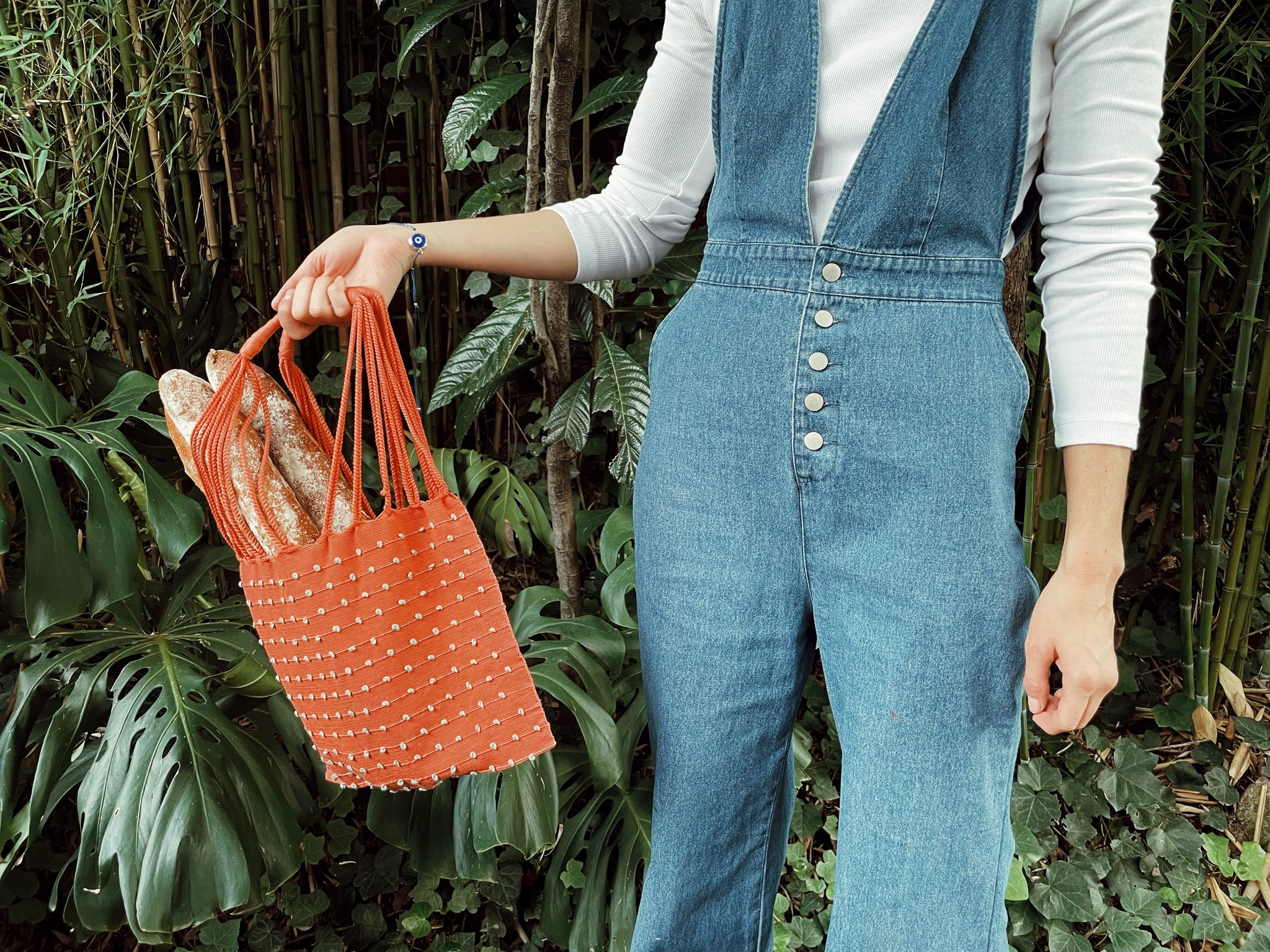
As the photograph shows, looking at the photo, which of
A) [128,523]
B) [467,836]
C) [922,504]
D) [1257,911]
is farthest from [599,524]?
[1257,911]

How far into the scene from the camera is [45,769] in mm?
1181

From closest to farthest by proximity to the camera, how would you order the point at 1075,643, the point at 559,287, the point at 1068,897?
the point at 1075,643 → the point at 559,287 → the point at 1068,897

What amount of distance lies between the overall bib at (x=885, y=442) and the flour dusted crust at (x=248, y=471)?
328 millimetres

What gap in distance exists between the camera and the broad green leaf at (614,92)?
4.93 ft

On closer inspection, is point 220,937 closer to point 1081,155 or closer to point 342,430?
point 342,430

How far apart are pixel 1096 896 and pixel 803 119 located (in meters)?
1.55

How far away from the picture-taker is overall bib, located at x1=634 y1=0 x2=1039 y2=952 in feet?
2.34

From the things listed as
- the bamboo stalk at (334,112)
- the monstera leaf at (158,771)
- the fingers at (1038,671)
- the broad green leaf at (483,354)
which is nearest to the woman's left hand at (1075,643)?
the fingers at (1038,671)

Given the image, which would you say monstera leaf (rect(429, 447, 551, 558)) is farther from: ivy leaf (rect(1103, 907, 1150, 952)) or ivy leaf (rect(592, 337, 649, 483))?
ivy leaf (rect(1103, 907, 1150, 952))

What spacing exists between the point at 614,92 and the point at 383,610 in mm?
1067

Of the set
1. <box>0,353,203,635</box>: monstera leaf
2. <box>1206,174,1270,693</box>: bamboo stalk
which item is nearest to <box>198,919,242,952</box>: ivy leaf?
<box>0,353,203,635</box>: monstera leaf

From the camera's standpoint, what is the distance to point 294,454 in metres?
0.83

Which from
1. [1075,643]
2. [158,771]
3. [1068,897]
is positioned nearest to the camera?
[1075,643]

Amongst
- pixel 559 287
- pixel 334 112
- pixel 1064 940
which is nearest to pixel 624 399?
pixel 559 287
